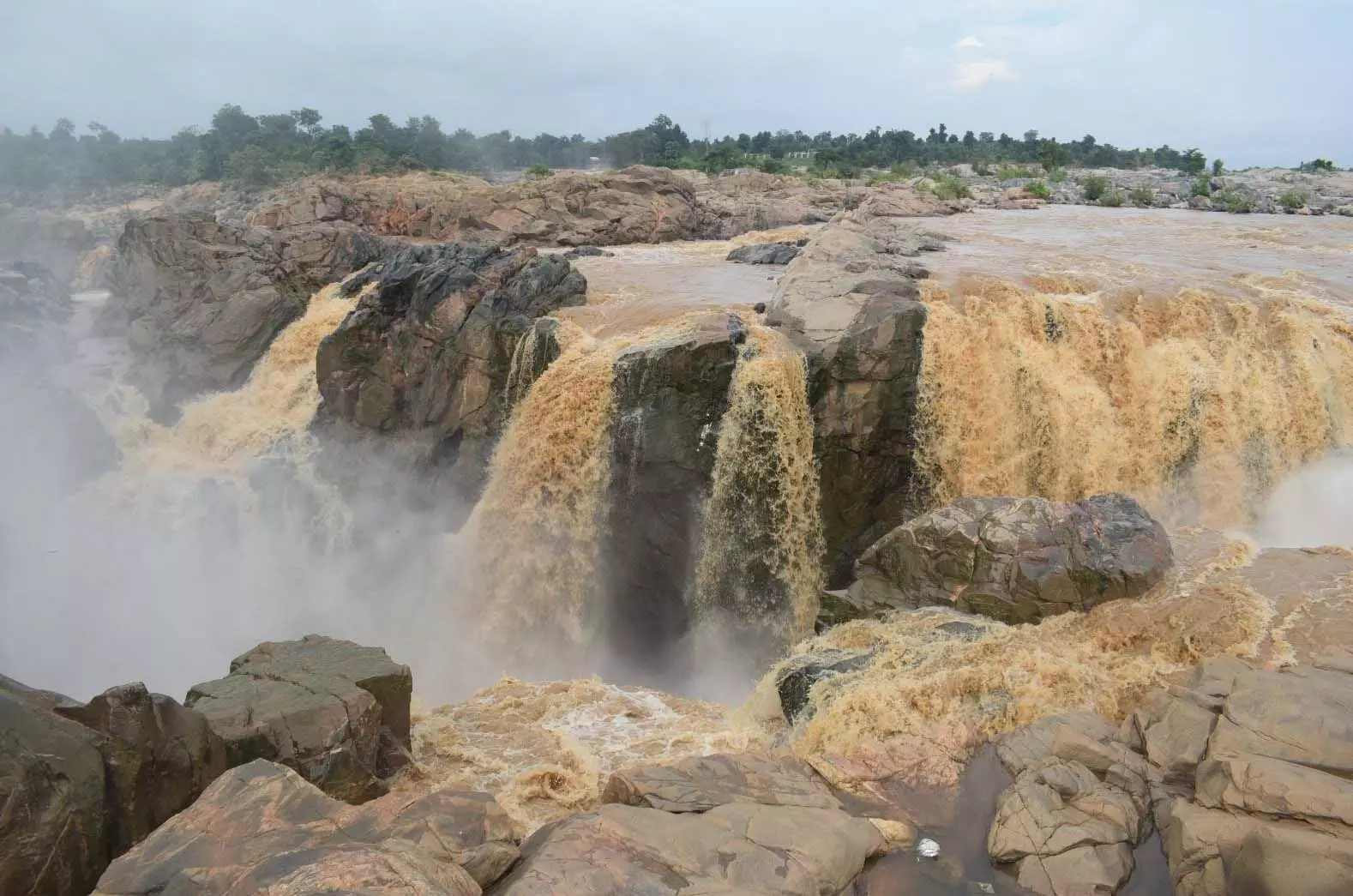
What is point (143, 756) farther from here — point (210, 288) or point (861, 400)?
point (210, 288)

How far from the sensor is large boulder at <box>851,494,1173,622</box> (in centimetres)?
954

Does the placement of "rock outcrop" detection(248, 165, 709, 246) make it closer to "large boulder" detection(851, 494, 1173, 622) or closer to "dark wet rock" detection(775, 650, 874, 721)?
"large boulder" detection(851, 494, 1173, 622)

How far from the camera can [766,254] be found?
65.1 feet

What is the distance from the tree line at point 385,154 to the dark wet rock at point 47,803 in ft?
126

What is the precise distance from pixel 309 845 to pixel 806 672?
5.12 meters

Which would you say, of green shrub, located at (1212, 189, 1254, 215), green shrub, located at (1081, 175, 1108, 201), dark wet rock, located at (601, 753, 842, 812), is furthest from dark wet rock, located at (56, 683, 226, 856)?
green shrub, located at (1081, 175, 1108, 201)

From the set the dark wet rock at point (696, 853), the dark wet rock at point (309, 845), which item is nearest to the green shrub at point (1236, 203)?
the dark wet rock at point (696, 853)

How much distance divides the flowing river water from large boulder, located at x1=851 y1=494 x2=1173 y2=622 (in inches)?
12.8

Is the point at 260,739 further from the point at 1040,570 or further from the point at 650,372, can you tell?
the point at 1040,570

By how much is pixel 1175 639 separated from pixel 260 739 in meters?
8.05

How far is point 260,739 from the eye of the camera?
6.29 meters

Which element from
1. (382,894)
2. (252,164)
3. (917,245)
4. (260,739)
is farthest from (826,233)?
(252,164)

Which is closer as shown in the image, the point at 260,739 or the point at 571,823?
the point at 571,823

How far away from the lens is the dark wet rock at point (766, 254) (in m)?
19.5
